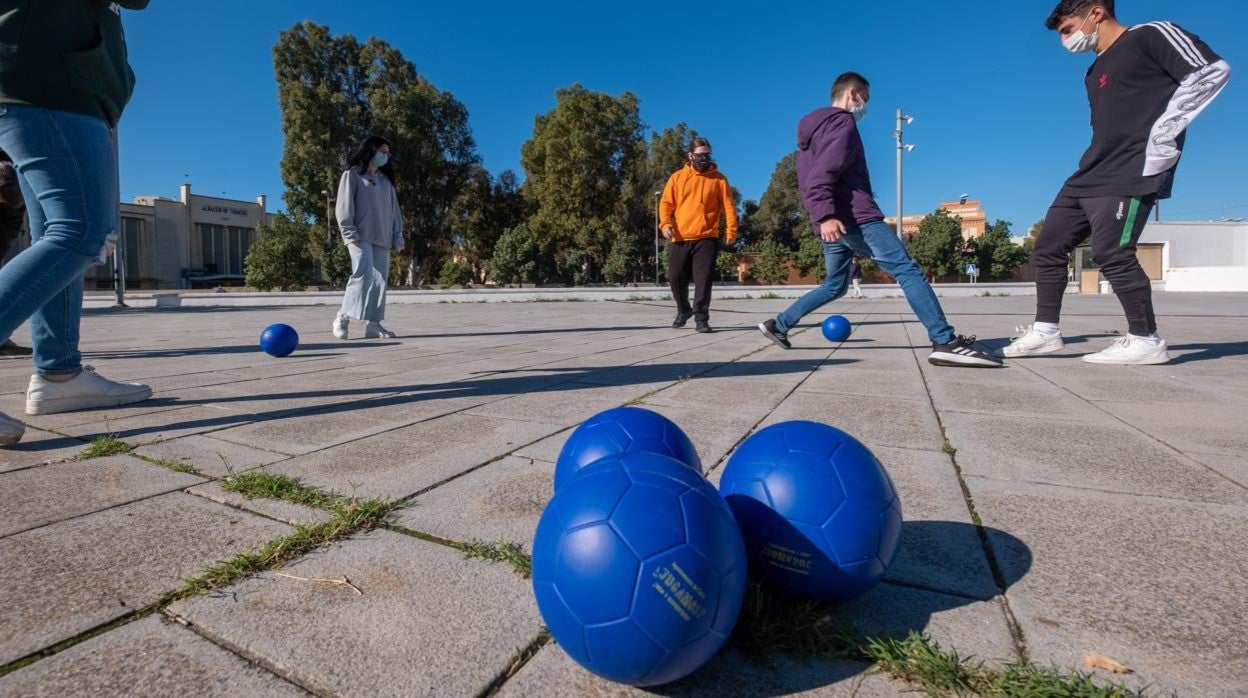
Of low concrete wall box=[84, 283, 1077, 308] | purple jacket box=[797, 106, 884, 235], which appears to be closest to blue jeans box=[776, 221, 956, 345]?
purple jacket box=[797, 106, 884, 235]

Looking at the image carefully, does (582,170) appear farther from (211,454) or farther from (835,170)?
(211,454)

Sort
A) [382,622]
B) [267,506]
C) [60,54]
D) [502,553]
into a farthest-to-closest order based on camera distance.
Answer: [60,54], [267,506], [502,553], [382,622]

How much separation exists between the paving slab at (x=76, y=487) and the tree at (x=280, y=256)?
4047 cm

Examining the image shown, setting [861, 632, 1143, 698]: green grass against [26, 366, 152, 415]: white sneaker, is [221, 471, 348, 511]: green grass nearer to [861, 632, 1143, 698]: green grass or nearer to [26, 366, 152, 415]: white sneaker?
[861, 632, 1143, 698]: green grass

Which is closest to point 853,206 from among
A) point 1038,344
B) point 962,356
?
point 962,356

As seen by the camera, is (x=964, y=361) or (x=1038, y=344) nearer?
(x=964, y=361)

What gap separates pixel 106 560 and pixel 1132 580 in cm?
252

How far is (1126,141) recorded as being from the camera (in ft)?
14.6

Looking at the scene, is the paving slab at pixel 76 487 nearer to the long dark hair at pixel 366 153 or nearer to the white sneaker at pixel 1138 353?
the long dark hair at pixel 366 153

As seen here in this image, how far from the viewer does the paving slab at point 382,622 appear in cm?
113

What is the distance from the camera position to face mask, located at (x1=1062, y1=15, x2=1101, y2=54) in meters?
4.64

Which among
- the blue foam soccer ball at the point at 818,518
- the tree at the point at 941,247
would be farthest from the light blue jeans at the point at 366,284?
the tree at the point at 941,247

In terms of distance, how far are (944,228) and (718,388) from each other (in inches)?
1890

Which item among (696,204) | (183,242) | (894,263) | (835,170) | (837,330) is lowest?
(837,330)
